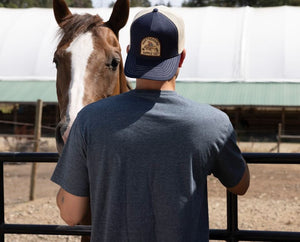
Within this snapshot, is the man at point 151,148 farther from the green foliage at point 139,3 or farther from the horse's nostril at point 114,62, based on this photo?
the green foliage at point 139,3

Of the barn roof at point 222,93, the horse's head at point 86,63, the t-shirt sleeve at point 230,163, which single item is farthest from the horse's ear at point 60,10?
the barn roof at point 222,93

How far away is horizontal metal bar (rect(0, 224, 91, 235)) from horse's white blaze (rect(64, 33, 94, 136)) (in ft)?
2.01

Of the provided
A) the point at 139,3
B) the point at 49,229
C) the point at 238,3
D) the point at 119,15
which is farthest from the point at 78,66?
the point at 139,3

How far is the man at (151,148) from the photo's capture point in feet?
5.31

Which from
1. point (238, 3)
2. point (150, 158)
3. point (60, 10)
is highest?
point (238, 3)

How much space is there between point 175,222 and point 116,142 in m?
0.34

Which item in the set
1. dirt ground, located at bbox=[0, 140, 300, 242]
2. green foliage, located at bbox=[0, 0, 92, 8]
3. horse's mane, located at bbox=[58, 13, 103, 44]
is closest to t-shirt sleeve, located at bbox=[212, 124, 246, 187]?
horse's mane, located at bbox=[58, 13, 103, 44]

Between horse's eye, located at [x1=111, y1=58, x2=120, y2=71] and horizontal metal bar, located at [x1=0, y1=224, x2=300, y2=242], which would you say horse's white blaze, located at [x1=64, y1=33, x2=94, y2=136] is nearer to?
horse's eye, located at [x1=111, y1=58, x2=120, y2=71]

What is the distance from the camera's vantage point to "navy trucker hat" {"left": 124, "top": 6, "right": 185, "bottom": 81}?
1.65m

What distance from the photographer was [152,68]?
165 centimetres

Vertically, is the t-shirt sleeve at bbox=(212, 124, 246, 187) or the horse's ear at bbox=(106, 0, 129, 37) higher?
the horse's ear at bbox=(106, 0, 129, 37)

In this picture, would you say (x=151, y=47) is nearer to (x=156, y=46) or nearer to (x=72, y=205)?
(x=156, y=46)

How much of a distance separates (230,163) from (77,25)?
1.80 meters

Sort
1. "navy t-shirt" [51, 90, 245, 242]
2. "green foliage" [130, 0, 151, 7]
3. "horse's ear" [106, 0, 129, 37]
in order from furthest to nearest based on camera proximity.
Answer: "green foliage" [130, 0, 151, 7]
"horse's ear" [106, 0, 129, 37]
"navy t-shirt" [51, 90, 245, 242]
